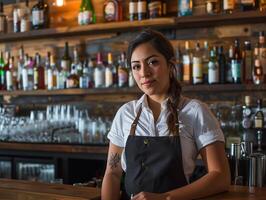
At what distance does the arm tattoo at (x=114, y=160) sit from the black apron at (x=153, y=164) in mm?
52

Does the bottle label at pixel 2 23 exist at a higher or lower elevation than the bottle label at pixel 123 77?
higher

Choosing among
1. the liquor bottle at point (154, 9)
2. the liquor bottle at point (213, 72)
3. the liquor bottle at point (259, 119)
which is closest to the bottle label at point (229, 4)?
the liquor bottle at point (213, 72)

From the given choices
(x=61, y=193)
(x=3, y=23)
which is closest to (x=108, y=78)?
(x=3, y=23)

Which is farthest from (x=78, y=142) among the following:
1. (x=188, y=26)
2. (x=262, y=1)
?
(x=262, y=1)

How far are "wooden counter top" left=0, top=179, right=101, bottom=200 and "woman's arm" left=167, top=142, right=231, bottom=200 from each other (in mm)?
312

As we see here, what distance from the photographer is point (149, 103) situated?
62.4 inches

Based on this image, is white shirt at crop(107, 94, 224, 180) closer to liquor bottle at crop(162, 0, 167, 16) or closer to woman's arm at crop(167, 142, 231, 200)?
woman's arm at crop(167, 142, 231, 200)

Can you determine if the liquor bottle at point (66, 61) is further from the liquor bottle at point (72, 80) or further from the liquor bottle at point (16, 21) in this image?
the liquor bottle at point (16, 21)

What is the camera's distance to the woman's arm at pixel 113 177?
1.54 m

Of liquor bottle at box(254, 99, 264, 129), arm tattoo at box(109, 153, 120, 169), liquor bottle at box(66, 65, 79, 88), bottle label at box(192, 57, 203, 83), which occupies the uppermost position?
A: bottle label at box(192, 57, 203, 83)

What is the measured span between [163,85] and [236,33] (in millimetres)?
1757

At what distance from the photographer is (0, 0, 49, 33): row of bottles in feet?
12.0

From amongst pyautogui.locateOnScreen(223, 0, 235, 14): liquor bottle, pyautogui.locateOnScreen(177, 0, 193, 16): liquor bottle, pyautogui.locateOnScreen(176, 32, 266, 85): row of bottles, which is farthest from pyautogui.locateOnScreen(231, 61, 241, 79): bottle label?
pyautogui.locateOnScreen(177, 0, 193, 16): liquor bottle

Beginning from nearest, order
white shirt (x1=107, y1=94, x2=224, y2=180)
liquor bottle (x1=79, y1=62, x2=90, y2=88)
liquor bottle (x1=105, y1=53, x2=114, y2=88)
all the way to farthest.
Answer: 1. white shirt (x1=107, y1=94, x2=224, y2=180)
2. liquor bottle (x1=105, y1=53, x2=114, y2=88)
3. liquor bottle (x1=79, y1=62, x2=90, y2=88)
